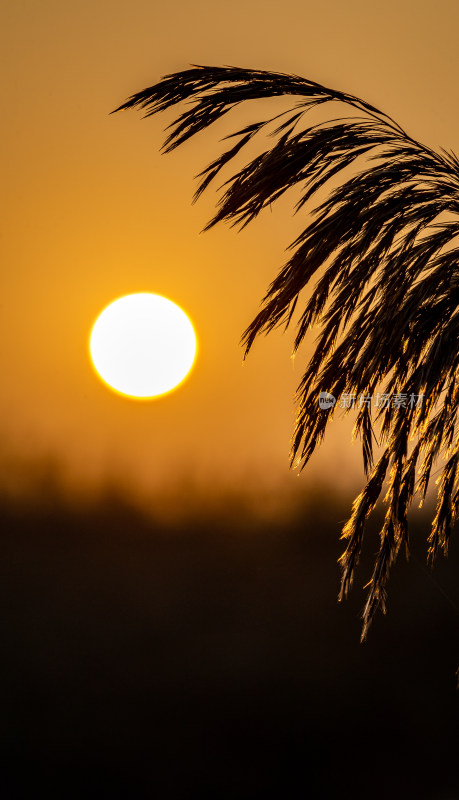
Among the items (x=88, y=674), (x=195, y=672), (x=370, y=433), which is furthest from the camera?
(x=88, y=674)

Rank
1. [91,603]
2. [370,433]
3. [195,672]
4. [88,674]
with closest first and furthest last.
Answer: [370,433] → [91,603] → [195,672] → [88,674]

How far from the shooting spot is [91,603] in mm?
48781

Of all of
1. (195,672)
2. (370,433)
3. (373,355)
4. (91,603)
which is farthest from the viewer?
(195,672)

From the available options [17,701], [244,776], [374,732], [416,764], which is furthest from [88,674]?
[416,764]

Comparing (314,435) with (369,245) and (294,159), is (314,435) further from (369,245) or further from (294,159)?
(294,159)

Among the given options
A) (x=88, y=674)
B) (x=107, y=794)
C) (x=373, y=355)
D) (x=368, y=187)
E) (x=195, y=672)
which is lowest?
(x=107, y=794)

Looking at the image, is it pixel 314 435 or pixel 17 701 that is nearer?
pixel 314 435

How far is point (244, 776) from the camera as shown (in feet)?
200

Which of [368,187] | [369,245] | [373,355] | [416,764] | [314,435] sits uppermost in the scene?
[368,187]

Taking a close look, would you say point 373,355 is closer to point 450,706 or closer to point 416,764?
point 450,706

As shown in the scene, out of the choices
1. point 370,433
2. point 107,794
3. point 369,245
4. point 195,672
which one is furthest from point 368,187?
point 107,794

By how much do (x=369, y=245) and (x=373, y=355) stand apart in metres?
0.47

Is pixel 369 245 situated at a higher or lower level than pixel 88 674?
higher

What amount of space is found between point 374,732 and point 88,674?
23.9m
